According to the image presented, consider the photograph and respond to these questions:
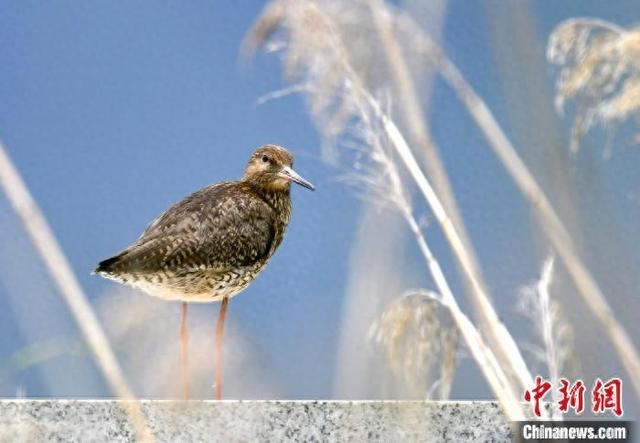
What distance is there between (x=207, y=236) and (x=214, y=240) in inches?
0.9

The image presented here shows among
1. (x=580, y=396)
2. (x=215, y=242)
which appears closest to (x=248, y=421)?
(x=215, y=242)

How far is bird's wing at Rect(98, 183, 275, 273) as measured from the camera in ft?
7.64

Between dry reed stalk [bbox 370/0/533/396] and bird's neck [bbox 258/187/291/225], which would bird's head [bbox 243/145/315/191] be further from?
dry reed stalk [bbox 370/0/533/396]

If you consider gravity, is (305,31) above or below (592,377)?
above

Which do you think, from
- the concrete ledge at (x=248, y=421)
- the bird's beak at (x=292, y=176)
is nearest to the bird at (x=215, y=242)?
the bird's beak at (x=292, y=176)

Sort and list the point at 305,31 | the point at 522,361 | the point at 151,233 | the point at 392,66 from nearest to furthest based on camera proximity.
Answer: the point at 392,66 < the point at 522,361 < the point at 305,31 < the point at 151,233

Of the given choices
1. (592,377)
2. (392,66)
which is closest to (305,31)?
(392,66)

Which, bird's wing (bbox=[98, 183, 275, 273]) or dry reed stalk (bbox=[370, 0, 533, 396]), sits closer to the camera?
dry reed stalk (bbox=[370, 0, 533, 396])

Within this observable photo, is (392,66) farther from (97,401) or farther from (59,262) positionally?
(97,401)

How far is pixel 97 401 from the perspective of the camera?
7.27 feet

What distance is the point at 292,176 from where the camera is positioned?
2.72 m

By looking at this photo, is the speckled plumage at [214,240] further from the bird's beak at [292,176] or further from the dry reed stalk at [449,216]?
the dry reed stalk at [449,216]

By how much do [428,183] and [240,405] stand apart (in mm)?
715

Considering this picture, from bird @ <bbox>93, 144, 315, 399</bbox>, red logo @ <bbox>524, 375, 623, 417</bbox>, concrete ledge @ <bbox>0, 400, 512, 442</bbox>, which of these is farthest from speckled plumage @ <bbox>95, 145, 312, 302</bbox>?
red logo @ <bbox>524, 375, 623, 417</bbox>
